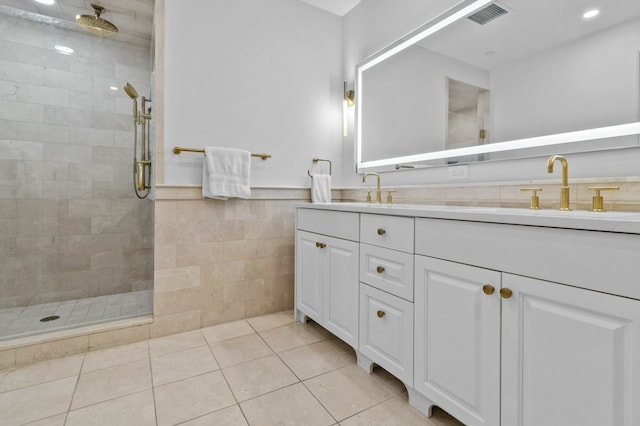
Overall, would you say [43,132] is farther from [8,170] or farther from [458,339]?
[458,339]

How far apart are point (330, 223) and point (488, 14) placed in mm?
1310

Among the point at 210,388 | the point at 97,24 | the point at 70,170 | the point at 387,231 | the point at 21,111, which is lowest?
the point at 210,388

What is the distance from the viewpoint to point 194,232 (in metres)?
2.03

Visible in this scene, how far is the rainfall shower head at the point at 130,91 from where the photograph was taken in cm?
229

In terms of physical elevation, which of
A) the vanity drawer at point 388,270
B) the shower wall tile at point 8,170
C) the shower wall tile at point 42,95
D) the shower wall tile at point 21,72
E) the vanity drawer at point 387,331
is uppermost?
the shower wall tile at point 21,72

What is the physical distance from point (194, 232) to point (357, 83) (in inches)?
64.3

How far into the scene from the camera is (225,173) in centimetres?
201

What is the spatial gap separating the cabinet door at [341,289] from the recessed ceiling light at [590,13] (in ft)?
4.28

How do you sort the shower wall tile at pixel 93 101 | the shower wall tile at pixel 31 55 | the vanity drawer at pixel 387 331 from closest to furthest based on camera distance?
the vanity drawer at pixel 387 331, the shower wall tile at pixel 31 55, the shower wall tile at pixel 93 101

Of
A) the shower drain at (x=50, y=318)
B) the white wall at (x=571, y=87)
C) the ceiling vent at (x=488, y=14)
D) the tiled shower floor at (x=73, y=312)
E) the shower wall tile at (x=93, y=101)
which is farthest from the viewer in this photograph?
the shower wall tile at (x=93, y=101)

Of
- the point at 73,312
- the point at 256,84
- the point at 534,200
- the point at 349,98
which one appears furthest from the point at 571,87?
the point at 73,312

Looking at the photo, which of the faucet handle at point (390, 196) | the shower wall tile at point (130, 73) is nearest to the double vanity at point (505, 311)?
the faucet handle at point (390, 196)

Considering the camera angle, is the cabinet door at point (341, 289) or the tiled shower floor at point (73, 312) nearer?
the cabinet door at point (341, 289)

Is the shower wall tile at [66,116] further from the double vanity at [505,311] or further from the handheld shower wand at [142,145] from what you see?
the double vanity at [505,311]
